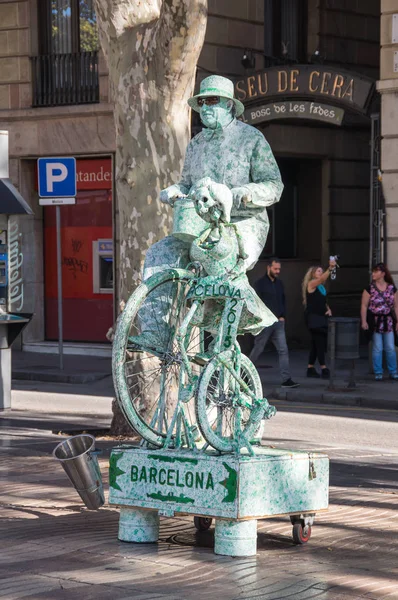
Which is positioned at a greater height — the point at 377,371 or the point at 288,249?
the point at 288,249

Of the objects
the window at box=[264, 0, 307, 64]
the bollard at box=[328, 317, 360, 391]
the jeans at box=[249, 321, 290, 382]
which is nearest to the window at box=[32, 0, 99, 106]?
the window at box=[264, 0, 307, 64]

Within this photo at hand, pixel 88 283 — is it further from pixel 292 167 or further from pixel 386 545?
pixel 386 545

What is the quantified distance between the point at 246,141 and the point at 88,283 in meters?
16.4

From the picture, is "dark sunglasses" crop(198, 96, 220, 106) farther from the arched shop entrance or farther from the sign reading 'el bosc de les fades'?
the arched shop entrance

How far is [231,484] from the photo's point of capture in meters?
6.31

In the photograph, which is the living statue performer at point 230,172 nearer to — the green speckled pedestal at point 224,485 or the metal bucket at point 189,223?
the metal bucket at point 189,223

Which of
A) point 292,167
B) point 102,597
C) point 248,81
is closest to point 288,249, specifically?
point 292,167

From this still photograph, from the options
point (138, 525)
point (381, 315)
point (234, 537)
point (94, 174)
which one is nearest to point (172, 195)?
point (138, 525)

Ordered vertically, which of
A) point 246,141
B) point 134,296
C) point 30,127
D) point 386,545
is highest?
point 30,127

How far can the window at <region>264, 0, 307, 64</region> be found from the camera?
2389cm

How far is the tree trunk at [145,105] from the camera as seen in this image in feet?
37.0

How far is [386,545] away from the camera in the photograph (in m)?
6.85

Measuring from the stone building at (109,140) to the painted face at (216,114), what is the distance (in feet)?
49.1

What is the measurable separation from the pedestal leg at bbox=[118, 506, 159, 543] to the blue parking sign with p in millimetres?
12697
